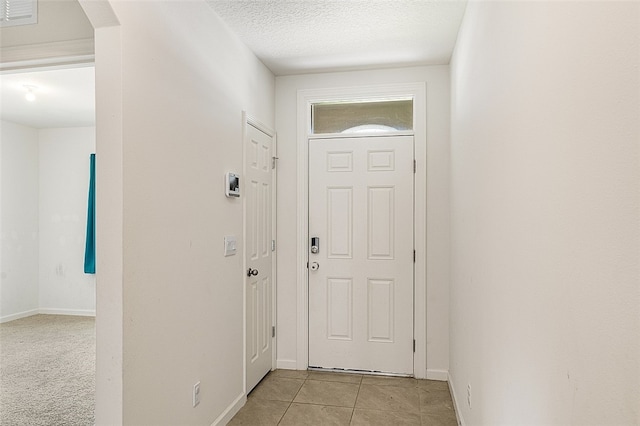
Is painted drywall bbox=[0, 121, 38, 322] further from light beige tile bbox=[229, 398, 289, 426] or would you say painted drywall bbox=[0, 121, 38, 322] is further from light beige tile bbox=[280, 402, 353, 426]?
light beige tile bbox=[280, 402, 353, 426]

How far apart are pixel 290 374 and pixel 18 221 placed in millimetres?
4518

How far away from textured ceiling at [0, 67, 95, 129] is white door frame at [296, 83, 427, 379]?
191 cm

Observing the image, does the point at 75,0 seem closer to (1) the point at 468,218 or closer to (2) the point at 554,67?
(2) the point at 554,67

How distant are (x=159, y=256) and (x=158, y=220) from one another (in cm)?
17

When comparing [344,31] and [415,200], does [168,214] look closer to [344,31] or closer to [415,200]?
[344,31]

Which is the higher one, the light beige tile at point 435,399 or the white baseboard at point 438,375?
the white baseboard at point 438,375

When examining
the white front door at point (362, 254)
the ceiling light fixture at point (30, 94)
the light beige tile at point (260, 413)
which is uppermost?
the ceiling light fixture at point (30, 94)

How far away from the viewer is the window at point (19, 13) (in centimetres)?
193

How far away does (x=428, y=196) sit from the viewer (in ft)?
11.2

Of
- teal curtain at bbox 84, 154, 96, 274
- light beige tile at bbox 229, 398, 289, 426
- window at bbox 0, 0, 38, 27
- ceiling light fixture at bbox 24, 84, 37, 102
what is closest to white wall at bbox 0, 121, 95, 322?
teal curtain at bbox 84, 154, 96, 274

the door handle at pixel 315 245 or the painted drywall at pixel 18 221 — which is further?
the painted drywall at pixel 18 221

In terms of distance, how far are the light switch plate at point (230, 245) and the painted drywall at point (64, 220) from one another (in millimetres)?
4047

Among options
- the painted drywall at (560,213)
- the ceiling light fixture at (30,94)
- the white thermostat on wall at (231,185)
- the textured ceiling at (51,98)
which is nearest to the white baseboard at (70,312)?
the textured ceiling at (51,98)

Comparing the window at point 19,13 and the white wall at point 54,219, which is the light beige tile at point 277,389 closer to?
the window at point 19,13
